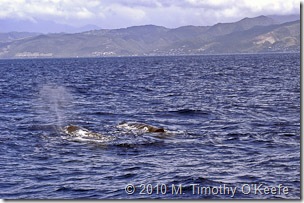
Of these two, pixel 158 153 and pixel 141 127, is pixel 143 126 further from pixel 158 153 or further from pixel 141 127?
pixel 158 153

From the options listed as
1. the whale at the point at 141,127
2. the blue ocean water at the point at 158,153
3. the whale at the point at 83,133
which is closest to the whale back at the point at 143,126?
the whale at the point at 141,127

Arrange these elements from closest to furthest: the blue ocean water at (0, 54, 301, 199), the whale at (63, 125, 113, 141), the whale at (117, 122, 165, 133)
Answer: the blue ocean water at (0, 54, 301, 199)
the whale at (63, 125, 113, 141)
the whale at (117, 122, 165, 133)

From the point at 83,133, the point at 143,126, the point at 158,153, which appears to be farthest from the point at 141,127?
the point at 158,153

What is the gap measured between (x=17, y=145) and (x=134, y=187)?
12.2 metres

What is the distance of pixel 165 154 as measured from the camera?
2752 cm

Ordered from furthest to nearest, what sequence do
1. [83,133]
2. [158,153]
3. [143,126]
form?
1. [143,126]
2. [83,133]
3. [158,153]

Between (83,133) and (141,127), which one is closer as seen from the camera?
(83,133)

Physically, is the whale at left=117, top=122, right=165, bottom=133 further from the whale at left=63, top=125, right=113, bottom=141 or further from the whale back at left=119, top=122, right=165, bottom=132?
the whale at left=63, top=125, right=113, bottom=141

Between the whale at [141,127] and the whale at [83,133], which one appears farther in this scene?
the whale at [141,127]

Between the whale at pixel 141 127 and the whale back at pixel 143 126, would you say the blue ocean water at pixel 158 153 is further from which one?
the whale back at pixel 143 126

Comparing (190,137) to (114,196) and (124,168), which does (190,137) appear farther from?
(114,196)

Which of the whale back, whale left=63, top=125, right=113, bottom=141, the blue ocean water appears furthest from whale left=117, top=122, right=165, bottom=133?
whale left=63, top=125, right=113, bottom=141

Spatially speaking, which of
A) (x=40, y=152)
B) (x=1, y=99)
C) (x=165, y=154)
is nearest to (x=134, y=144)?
(x=165, y=154)

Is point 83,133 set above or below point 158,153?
above
